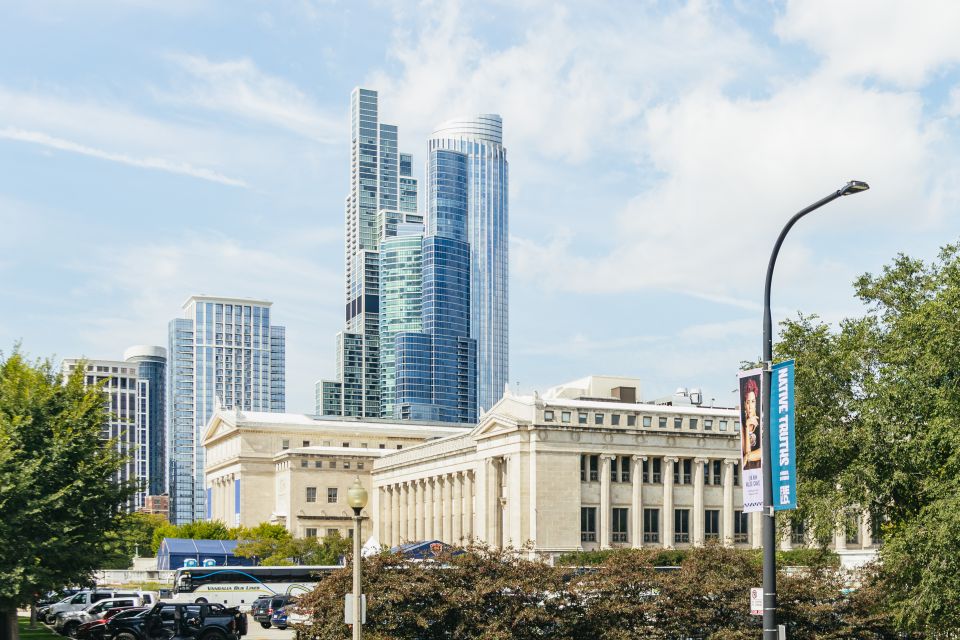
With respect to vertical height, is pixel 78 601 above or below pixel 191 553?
above

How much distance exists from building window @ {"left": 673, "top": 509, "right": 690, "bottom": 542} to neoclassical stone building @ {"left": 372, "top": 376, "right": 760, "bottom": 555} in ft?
0.28

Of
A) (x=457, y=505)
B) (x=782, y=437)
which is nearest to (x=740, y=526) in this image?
(x=457, y=505)

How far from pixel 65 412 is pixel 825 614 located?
2774 centimetres

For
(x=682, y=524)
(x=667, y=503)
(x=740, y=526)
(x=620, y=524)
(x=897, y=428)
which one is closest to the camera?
(x=897, y=428)

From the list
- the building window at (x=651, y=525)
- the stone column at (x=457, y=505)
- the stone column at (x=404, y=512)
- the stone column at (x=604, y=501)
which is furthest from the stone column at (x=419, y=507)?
the building window at (x=651, y=525)

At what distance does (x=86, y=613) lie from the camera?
63906 millimetres

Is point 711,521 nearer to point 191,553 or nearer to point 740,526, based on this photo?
point 740,526

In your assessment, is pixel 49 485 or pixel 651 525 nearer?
pixel 49 485

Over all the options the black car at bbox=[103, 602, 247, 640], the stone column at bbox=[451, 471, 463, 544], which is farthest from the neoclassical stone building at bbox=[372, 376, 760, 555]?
the black car at bbox=[103, 602, 247, 640]

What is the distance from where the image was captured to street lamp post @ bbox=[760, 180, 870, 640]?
2477 centimetres

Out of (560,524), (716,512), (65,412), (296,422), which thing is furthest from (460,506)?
(65,412)

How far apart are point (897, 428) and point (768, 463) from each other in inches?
532

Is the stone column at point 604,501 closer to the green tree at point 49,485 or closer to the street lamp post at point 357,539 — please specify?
the green tree at point 49,485

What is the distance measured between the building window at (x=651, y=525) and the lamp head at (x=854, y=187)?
254 ft
